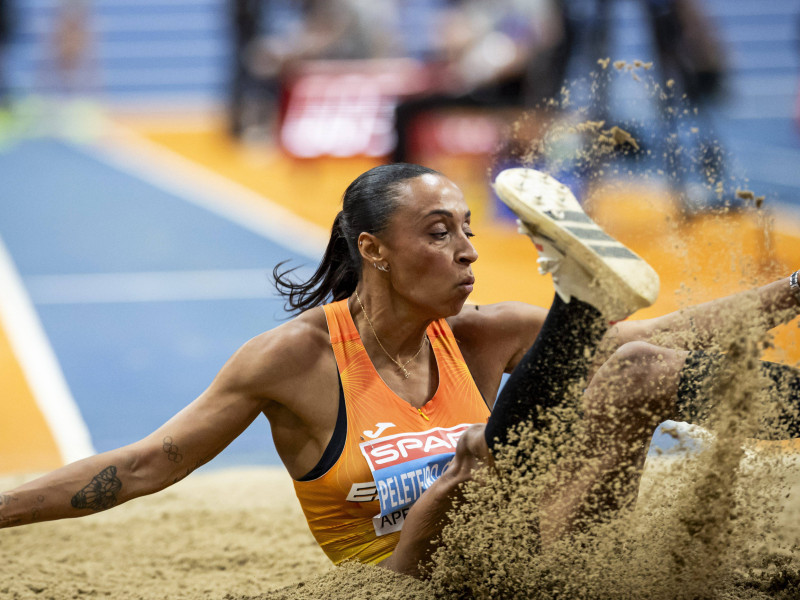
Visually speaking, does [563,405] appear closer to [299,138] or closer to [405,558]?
[405,558]

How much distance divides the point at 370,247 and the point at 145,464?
84 centimetres

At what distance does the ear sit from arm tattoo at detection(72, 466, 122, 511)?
0.88 m

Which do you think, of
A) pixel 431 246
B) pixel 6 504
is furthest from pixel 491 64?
pixel 6 504

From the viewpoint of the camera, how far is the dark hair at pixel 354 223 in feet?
8.79

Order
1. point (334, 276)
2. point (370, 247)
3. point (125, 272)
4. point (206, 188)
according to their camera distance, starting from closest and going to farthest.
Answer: point (370, 247), point (334, 276), point (125, 272), point (206, 188)

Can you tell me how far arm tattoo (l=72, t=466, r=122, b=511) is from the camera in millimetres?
2475

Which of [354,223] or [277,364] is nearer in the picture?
[277,364]

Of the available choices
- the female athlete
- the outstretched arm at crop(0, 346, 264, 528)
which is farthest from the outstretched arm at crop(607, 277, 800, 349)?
the outstretched arm at crop(0, 346, 264, 528)

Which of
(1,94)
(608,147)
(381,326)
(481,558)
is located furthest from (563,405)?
(1,94)

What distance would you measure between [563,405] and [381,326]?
2.31 feet

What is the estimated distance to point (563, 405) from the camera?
2.24 m

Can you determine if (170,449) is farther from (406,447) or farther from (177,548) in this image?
(177,548)

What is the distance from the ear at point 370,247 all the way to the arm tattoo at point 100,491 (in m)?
0.88

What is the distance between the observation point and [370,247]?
2715 millimetres
